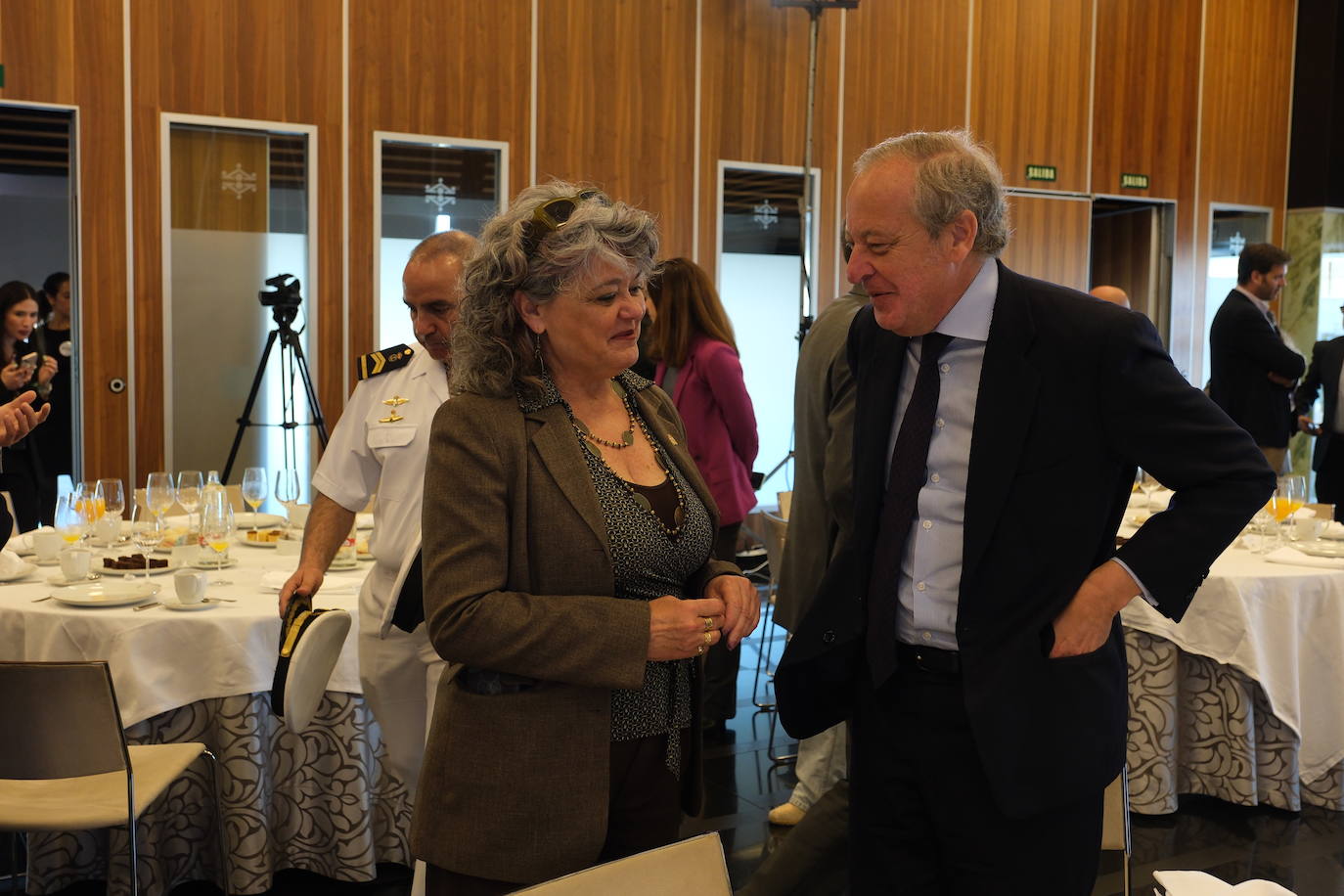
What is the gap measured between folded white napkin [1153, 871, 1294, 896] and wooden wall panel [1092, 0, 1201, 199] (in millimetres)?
9340

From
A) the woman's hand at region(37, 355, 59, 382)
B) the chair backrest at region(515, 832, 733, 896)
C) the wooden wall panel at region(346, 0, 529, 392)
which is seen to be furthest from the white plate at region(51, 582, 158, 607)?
the wooden wall panel at region(346, 0, 529, 392)

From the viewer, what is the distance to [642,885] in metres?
1.45

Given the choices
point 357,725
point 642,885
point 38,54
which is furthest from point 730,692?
point 38,54

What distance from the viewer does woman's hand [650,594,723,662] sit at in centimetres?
178

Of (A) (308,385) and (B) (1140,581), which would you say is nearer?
(B) (1140,581)

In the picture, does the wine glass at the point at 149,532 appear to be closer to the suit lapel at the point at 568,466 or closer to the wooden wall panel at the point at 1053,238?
the suit lapel at the point at 568,466

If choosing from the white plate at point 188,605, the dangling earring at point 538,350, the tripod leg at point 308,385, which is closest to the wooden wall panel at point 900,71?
the tripod leg at point 308,385

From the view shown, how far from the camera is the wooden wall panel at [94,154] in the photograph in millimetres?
6324

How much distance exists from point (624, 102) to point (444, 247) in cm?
559

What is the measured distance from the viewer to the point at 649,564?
1893mm

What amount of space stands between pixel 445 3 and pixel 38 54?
2259mm

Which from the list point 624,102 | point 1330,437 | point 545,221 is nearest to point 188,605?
point 545,221

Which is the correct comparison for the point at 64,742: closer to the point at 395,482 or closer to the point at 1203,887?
the point at 395,482

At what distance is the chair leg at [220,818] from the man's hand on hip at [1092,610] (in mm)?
2204
